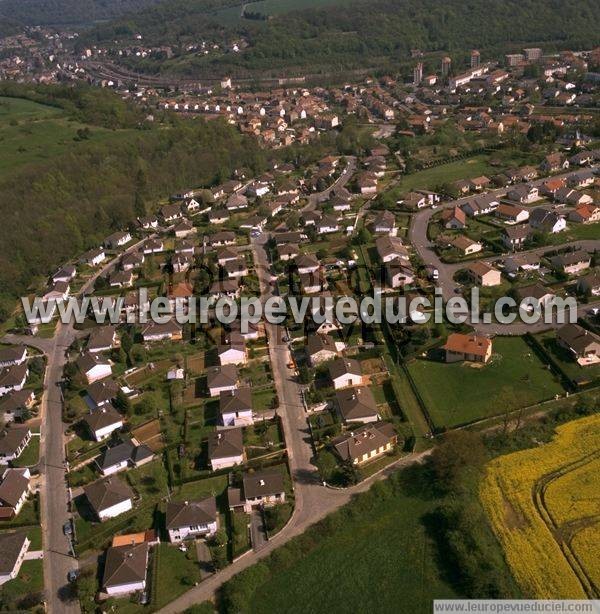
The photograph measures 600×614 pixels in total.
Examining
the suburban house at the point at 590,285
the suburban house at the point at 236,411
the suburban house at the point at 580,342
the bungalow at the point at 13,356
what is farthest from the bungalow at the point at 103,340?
the suburban house at the point at 590,285

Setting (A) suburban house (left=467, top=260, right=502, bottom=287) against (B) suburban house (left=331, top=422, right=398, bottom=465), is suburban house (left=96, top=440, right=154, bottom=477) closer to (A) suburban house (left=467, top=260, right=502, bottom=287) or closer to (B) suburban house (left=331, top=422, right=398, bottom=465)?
(B) suburban house (left=331, top=422, right=398, bottom=465)

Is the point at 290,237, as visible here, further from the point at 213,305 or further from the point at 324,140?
the point at 324,140

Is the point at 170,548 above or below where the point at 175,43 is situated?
below

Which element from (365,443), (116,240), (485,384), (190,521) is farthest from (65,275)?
(485,384)

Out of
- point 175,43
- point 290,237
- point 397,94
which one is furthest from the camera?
point 175,43

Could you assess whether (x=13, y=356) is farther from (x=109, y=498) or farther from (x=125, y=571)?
(x=125, y=571)

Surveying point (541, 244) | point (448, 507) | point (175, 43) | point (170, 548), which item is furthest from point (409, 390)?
point (175, 43)

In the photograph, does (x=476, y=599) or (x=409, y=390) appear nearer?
(x=476, y=599)
